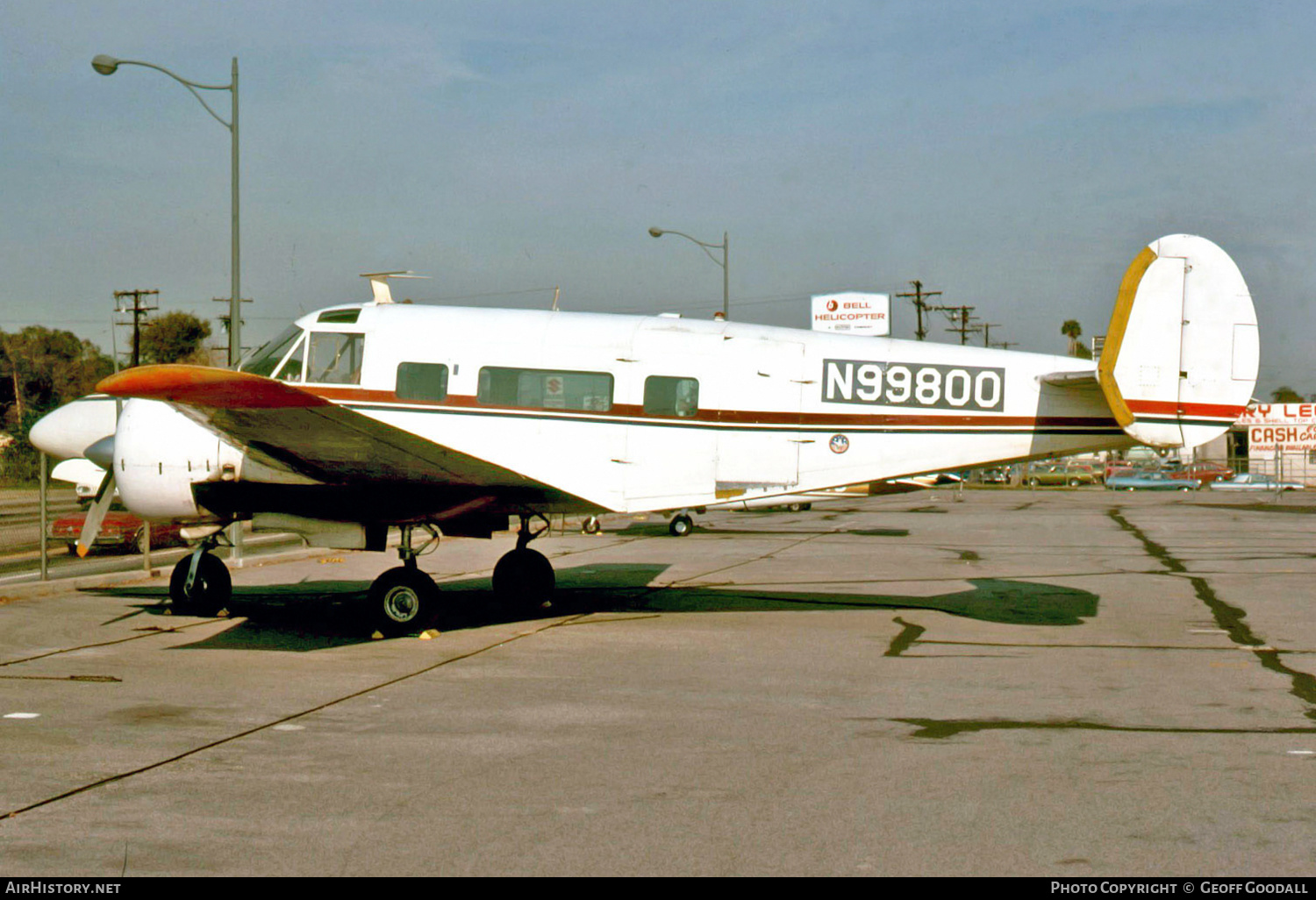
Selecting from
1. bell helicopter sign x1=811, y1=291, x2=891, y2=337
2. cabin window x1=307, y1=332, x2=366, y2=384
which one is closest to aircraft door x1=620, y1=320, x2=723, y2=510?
cabin window x1=307, y1=332, x2=366, y2=384

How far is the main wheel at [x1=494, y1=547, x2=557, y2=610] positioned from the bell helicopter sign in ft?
172

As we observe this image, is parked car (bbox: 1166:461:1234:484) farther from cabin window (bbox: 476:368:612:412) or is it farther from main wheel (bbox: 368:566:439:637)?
main wheel (bbox: 368:566:439:637)

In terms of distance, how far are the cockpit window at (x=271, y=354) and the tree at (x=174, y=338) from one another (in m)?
71.7

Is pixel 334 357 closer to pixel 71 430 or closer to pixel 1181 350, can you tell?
pixel 71 430

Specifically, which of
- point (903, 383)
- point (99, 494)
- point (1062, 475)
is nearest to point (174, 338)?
point (1062, 475)

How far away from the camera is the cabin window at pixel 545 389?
45.9 ft

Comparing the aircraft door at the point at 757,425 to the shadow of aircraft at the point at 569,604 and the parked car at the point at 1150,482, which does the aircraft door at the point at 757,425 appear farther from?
the parked car at the point at 1150,482

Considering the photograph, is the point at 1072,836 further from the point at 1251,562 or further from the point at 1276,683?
the point at 1251,562

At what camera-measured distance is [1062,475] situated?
246ft

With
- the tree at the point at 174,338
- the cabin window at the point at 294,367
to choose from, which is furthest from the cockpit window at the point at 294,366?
the tree at the point at 174,338

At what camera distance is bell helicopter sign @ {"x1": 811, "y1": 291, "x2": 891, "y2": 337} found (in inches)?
2655

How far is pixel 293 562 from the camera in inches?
837

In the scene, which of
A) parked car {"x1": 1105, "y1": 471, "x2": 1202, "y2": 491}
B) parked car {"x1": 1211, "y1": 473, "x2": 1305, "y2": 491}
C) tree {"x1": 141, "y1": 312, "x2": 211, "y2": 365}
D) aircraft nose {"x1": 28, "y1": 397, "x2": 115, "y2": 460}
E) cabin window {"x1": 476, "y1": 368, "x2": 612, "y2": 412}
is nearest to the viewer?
cabin window {"x1": 476, "y1": 368, "x2": 612, "y2": 412}

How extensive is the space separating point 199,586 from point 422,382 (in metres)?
3.81
